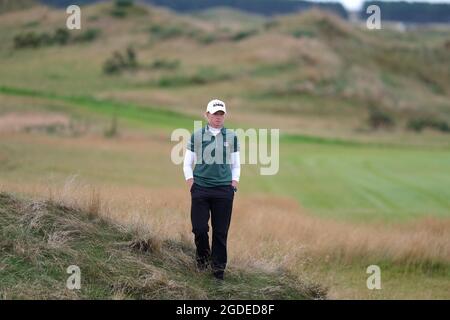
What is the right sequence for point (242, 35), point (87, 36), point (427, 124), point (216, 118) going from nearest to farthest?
point (216, 118) → point (427, 124) → point (87, 36) → point (242, 35)

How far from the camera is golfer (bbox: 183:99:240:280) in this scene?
834 centimetres

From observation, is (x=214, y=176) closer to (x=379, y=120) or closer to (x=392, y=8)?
(x=379, y=120)

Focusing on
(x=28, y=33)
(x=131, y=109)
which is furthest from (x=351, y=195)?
(x=28, y=33)

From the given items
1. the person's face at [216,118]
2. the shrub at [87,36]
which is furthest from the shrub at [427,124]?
the person's face at [216,118]

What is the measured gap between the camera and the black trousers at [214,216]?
8367 millimetres

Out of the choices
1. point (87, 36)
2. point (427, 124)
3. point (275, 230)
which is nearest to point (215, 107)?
point (275, 230)

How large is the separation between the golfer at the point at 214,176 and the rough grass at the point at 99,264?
0.45 metres

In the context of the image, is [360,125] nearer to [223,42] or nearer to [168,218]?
[223,42]

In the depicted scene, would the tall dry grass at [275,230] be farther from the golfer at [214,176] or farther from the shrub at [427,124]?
the shrub at [427,124]

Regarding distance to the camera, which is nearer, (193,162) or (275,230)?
(193,162)

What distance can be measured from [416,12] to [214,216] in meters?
133

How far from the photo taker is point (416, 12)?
134 m
